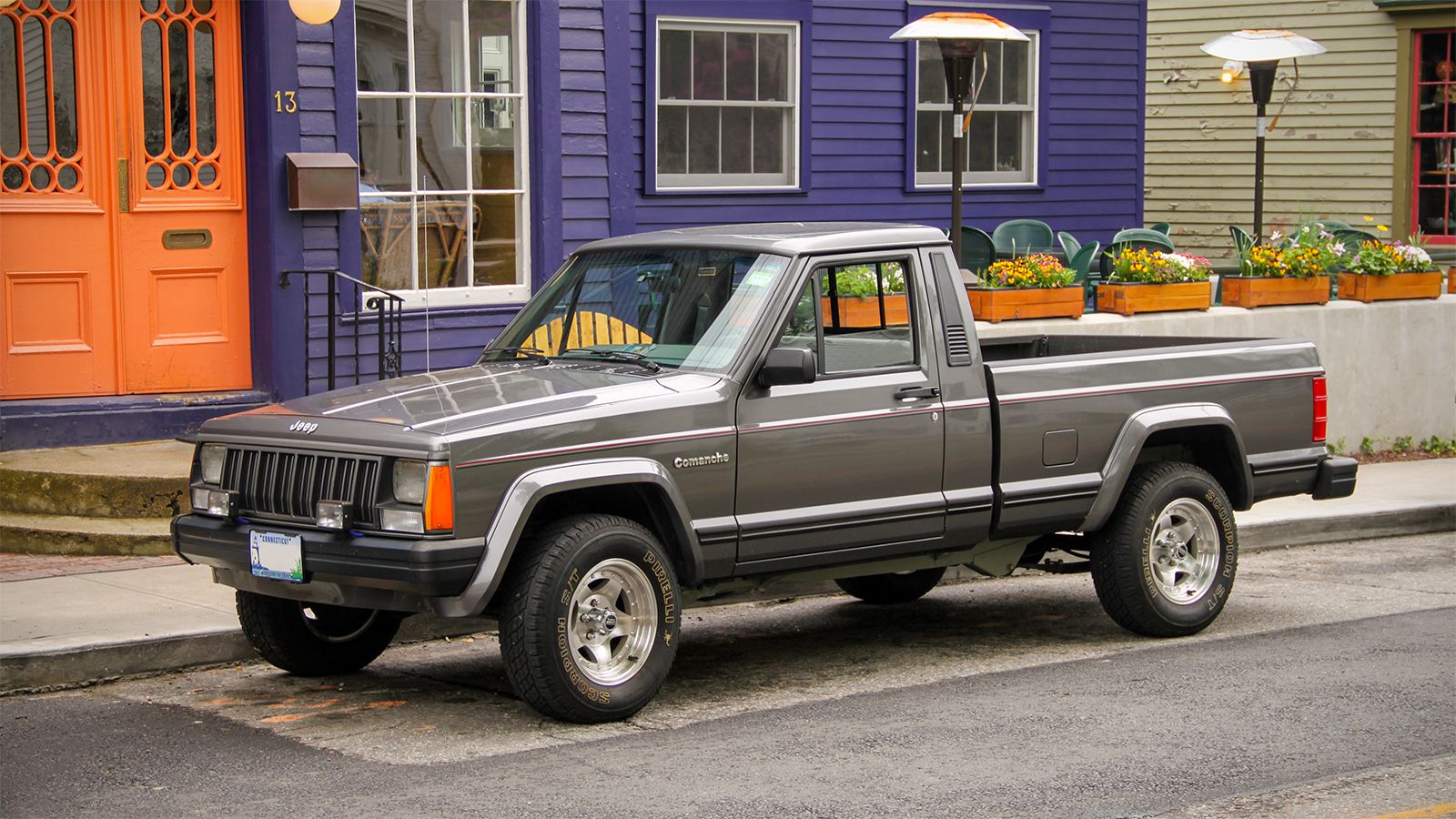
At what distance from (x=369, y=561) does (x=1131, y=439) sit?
11.8ft

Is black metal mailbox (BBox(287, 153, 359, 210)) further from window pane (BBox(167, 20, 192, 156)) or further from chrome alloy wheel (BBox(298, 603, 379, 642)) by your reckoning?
chrome alloy wheel (BBox(298, 603, 379, 642))

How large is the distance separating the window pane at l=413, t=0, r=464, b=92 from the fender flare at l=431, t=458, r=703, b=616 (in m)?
6.53

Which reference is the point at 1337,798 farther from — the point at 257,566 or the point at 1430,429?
the point at 1430,429

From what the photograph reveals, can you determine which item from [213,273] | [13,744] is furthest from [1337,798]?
[213,273]

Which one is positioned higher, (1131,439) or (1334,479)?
(1131,439)

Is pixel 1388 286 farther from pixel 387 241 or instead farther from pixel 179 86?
pixel 179 86

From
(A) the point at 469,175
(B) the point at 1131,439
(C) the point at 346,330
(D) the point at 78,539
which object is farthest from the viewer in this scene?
(A) the point at 469,175

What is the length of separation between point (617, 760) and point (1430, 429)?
10930mm

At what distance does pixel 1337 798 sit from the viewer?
5.61 metres

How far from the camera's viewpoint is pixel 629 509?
22.4ft

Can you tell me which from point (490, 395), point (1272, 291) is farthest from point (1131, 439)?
point (1272, 291)

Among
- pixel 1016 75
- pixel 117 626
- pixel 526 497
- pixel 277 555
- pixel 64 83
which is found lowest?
pixel 117 626

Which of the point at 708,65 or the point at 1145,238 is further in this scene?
the point at 1145,238

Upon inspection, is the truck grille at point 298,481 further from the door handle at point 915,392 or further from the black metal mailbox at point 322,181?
the black metal mailbox at point 322,181
